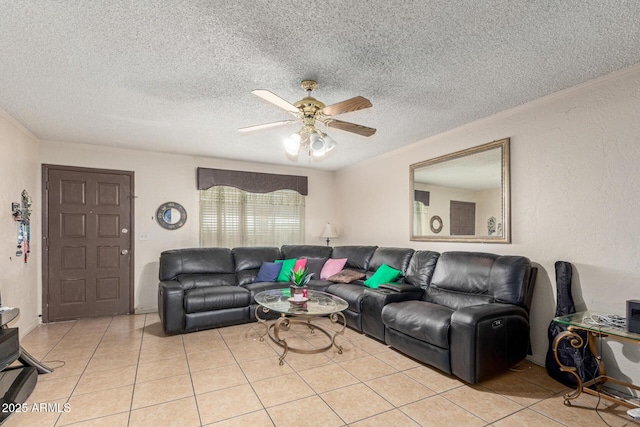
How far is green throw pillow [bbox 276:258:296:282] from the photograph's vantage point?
4660 millimetres

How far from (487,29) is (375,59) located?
2.27ft

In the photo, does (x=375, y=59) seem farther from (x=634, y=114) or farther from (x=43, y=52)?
(x=43, y=52)

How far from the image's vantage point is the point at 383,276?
12.9 feet

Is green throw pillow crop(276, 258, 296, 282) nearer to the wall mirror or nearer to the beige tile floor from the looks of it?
the beige tile floor

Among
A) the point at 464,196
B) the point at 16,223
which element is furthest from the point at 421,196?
the point at 16,223

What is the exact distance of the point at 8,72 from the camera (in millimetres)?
2371

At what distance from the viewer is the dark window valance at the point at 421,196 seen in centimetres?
417

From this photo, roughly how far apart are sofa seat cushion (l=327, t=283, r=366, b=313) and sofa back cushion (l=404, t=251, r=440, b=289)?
0.60 meters

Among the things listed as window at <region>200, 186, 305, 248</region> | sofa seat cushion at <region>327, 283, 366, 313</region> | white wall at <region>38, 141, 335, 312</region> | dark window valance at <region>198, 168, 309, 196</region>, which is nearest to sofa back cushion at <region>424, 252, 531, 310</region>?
sofa seat cushion at <region>327, 283, 366, 313</region>

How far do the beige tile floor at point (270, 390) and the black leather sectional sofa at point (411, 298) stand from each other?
0.72 feet

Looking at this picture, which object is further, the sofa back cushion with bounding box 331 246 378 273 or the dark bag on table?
the sofa back cushion with bounding box 331 246 378 273

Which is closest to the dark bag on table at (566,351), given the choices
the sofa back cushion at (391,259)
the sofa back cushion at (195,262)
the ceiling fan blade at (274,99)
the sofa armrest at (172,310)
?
the sofa back cushion at (391,259)

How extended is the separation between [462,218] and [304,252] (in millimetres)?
2445

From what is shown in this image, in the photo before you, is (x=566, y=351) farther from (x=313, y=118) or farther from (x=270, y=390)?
(x=313, y=118)
